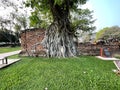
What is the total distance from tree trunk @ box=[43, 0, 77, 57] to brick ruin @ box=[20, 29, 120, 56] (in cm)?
79

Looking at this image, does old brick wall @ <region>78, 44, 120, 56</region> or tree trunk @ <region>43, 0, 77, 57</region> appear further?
old brick wall @ <region>78, 44, 120, 56</region>

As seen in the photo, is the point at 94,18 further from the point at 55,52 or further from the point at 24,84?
the point at 24,84

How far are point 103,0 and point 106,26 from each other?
21.1 meters

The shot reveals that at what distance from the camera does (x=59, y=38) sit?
10359mm

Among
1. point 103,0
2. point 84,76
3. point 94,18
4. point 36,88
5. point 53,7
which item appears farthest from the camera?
point 94,18

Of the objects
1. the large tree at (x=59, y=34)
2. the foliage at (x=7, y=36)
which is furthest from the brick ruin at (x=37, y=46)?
the foliage at (x=7, y=36)

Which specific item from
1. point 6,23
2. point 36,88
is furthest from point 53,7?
point 6,23

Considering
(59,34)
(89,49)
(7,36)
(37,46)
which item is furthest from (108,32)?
(7,36)

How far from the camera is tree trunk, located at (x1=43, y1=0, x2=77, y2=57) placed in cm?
1011

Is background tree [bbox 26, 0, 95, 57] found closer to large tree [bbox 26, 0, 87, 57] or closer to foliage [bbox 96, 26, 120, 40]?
large tree [bbox 26, 0, 87, 57]

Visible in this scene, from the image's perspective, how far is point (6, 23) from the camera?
31812 mm

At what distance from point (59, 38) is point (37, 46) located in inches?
80.2

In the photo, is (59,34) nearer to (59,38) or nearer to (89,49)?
(59,38)

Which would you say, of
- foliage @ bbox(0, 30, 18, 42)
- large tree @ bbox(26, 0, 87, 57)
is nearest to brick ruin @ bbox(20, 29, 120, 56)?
large tree @ bbox(26, 0, 87, 57)
